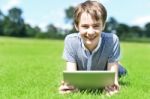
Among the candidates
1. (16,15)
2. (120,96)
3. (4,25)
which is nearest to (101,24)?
(120,96)

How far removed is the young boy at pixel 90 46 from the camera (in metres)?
6.85

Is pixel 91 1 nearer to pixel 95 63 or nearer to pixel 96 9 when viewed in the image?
pixel 96 9

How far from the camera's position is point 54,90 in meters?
7.28

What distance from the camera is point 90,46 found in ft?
23.5

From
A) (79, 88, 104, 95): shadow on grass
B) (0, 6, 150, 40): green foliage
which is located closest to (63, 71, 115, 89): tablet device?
(79, 88, 104, 95): shadow on grass

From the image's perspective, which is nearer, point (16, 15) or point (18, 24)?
point (18, 24)

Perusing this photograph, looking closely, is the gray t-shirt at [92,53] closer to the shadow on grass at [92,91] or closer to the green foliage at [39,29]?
the shadow on grass at [92,91]

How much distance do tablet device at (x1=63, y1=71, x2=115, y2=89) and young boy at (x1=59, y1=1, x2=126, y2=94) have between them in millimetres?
126

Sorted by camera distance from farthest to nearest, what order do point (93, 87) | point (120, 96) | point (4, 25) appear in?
point (4, 25) → point (93, 87) → point (120, 96)

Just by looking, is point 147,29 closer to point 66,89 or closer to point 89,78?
point 66,89

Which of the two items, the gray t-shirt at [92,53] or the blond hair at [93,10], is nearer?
the blond hair at [93,10]

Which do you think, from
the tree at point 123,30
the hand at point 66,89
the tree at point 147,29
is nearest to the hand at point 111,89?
the hand at point 66,89

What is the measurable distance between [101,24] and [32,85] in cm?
180

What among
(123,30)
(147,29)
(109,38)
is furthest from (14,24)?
(109,38)
